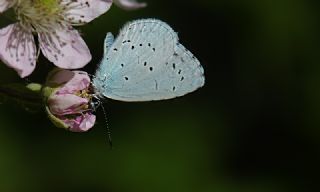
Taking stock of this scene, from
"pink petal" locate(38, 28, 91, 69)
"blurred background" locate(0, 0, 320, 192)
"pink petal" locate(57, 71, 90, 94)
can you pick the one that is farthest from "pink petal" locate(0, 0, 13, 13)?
"blurred background" locate(0, 0, 320, 192)

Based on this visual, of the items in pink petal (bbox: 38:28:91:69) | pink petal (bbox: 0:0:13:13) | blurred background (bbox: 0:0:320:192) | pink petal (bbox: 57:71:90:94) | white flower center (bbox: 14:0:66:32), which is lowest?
blurred background (bbox: 0:0:320:192)

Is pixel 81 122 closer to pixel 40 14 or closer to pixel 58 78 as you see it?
pixel 58 78

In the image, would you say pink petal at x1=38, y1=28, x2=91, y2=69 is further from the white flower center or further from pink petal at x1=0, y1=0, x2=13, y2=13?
pink petal at x1=0, y1=0, x2=13, y2=13

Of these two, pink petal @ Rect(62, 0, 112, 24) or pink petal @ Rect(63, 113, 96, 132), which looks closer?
pink petal @ Rect(63, 113, 96, 132)

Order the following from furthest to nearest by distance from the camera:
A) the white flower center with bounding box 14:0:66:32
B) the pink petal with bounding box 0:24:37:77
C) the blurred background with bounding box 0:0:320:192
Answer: the blurred background with bounding box 0:0:320:192 → the white flower center with bounding box 14:0:66:32 → the pink petal with bounding box 0:24:37:77

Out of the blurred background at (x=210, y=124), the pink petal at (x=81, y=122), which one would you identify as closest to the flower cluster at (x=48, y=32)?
the pink petal at (x=81, y=122)

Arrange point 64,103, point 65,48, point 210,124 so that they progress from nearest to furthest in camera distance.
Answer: point 64,103 < point 65,48 < point 210,124

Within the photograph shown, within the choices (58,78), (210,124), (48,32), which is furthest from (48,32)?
(210,124)

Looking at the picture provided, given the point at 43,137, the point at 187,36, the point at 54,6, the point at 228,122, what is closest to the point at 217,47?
the point at 187,36
